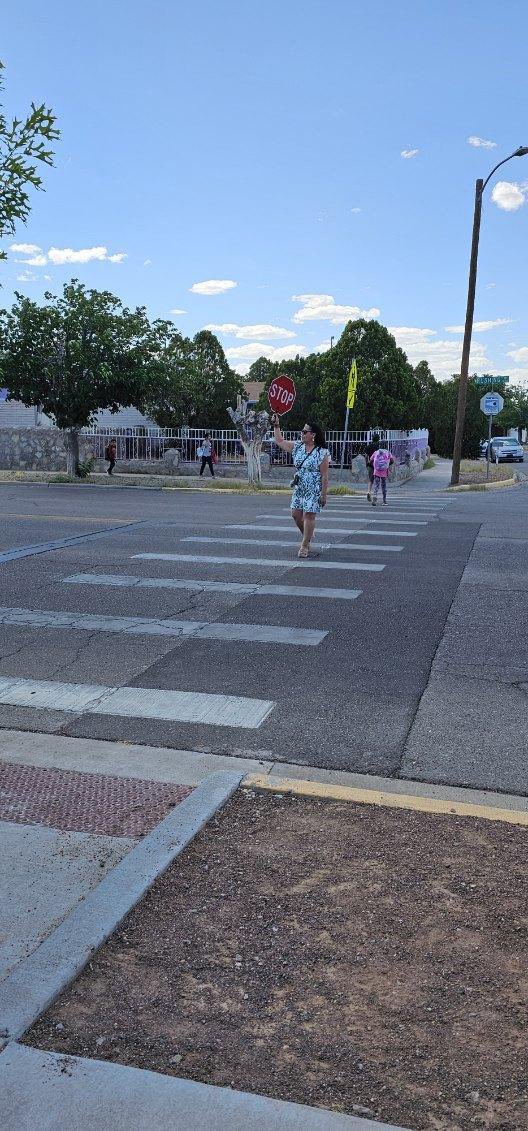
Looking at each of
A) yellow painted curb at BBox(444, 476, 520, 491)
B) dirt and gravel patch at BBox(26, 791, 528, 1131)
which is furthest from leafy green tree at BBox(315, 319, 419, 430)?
dirt and gravel patch at BBox(26, 791, 528, 1131)

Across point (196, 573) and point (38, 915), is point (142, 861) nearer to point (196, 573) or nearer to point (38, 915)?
point (38, 915)

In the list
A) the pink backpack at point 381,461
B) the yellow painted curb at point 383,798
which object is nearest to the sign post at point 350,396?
the pink backpack at point 381,461

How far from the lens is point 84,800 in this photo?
14.7 ft

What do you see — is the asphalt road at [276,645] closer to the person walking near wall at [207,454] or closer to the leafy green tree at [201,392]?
the person walking near wall at [207,454]

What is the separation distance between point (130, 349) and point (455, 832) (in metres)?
25.2

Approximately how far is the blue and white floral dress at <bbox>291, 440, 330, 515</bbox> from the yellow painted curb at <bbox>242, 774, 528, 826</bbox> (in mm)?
7353

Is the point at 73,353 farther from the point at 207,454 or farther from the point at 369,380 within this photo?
the point at 369,380

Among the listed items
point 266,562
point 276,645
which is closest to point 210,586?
point 266,562

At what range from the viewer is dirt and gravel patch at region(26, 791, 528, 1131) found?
8.65ft

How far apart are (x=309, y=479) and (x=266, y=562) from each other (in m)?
1.19

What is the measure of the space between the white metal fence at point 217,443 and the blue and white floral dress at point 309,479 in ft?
62.3

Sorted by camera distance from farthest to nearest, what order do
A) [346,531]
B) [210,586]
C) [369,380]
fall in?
[369,380] < [346,531] < [210,586]

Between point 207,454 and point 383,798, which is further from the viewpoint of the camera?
point 207,454

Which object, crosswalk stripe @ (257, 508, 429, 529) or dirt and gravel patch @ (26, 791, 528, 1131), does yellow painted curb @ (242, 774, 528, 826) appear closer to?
dirt and gravel patch @ (26, 791, 528, 1131)
